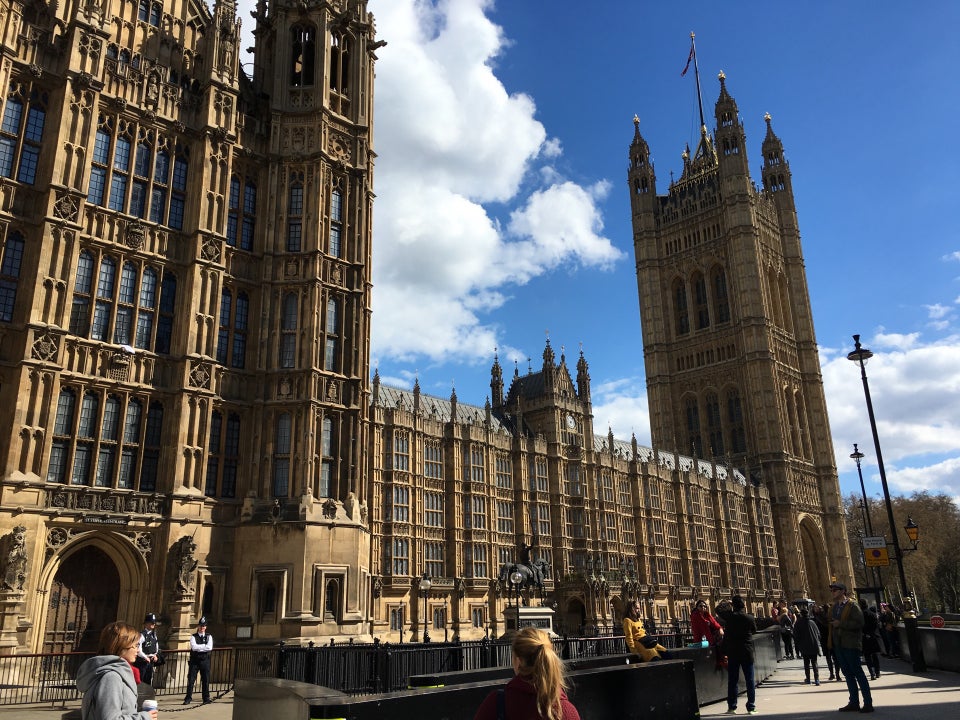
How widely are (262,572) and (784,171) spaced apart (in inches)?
4409

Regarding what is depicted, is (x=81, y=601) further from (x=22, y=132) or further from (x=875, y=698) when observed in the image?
(x=875, y=698)

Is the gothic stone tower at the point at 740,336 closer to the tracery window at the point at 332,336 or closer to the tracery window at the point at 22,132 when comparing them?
the tracery window at the point at 332,336

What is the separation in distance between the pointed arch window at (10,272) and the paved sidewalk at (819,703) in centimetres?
1141

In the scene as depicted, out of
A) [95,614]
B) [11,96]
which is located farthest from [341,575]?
[11,96]

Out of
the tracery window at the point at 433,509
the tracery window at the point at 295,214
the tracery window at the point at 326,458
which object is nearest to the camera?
the tracery window at the point at 326,458

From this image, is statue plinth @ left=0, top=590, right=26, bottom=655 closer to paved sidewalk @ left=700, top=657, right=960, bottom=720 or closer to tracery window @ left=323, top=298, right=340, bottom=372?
tracery window @ left=323, top=298, right=340, bottom=372

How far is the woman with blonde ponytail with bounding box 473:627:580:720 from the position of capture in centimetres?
449

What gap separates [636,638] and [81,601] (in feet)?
55.8

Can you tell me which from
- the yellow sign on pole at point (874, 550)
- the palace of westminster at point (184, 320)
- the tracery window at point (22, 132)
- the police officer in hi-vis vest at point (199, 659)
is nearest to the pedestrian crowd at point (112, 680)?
the police officer in hi-vis vest at point (199, 659)

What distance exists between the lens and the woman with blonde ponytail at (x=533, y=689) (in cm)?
449

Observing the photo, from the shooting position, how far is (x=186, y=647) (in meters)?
21.5

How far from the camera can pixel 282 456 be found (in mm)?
25297

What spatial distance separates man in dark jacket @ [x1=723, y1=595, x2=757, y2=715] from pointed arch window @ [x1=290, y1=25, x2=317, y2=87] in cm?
2578

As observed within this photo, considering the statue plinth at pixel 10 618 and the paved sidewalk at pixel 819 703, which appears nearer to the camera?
the paved sidewalk at pixel 819 703
